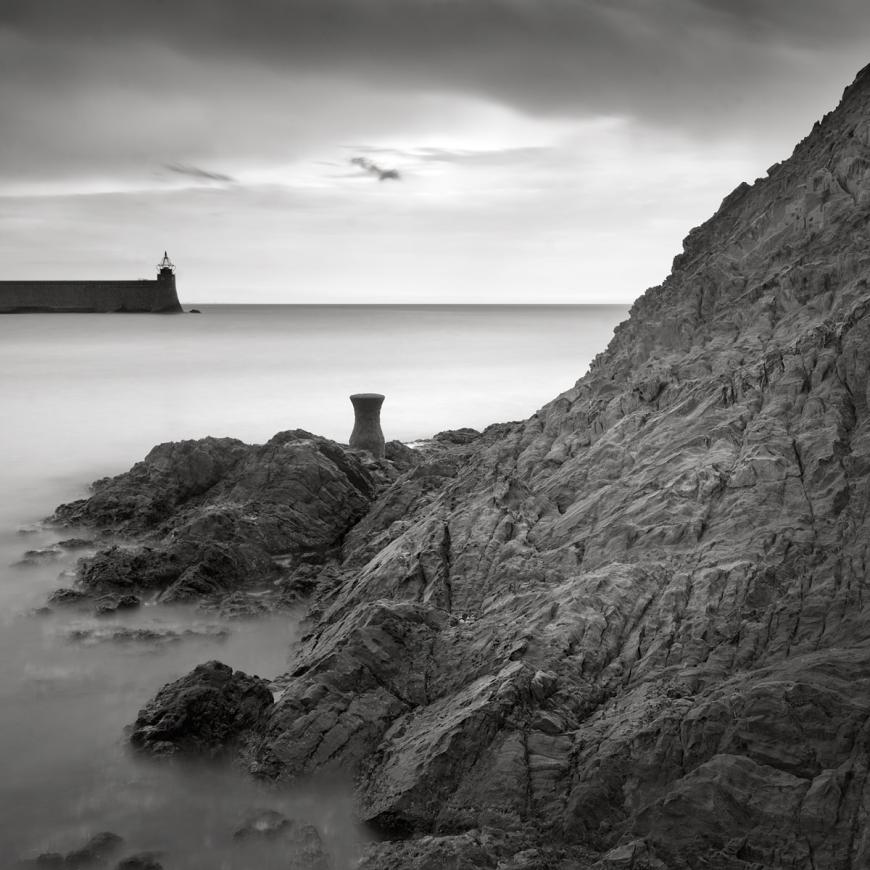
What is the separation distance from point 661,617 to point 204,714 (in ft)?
20.3

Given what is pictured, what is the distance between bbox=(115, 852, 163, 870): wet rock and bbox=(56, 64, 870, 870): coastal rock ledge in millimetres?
1584

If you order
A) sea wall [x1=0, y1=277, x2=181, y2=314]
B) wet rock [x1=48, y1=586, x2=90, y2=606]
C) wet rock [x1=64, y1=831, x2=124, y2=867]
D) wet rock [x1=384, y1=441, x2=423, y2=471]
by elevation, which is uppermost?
sea wall [x1=0, y1=277, x2=181, y2=314]

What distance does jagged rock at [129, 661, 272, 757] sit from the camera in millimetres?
11141

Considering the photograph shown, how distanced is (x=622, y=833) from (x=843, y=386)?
6534 mm

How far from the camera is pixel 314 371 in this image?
6631cm

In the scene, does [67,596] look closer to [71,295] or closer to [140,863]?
[140,863]

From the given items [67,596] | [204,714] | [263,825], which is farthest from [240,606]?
[263,825]

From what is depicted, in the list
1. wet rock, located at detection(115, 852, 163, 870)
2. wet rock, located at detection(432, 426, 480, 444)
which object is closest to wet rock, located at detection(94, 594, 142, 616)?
wet rock, located at detection(115, 852, 163, 870)

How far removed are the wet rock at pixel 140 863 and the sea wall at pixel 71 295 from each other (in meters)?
148

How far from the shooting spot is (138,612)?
646 inches

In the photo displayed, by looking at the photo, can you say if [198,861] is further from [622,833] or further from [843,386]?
[843,386]

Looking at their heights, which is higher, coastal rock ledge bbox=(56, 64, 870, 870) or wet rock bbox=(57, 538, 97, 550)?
coastal rock ledge bbox=(56, 64, 870, 870)

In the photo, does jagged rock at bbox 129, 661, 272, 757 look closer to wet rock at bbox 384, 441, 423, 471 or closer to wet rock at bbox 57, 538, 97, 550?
wet rock at bbox 57, 538, 97, 550

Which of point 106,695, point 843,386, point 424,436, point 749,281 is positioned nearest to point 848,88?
point 749,281
